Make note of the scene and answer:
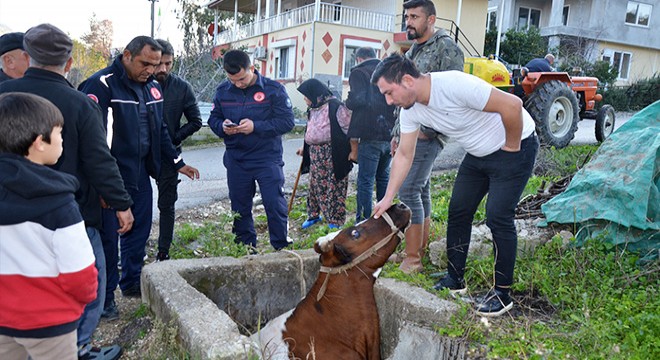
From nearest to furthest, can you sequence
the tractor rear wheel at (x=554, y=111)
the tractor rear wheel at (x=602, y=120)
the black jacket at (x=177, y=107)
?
Answer: the black jacket at (x=177, y=107), the tractor rear wheel at (x=554, y=111), the tractor rear wheel at (x=602, y=120)

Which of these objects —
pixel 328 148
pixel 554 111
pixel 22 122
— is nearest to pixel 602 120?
pixel 554 111

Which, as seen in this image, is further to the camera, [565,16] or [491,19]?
[565,16]

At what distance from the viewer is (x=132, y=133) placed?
149 inches

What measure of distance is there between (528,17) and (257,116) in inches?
1117

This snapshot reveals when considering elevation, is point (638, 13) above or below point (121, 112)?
above

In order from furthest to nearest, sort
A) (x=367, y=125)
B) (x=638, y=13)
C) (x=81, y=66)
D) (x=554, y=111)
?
1. (x=638, y=13)
2. (x=81, y=66)
3. (x=554, y=111)
4. (x=367, y=125)

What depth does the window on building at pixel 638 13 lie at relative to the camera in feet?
Result: 93.8

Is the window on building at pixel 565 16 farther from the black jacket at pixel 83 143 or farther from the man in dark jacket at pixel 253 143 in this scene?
the black jacket at pixel 83 143

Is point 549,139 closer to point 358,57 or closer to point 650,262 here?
point 358,57

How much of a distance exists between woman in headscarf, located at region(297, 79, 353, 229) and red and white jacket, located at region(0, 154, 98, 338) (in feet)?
12.5

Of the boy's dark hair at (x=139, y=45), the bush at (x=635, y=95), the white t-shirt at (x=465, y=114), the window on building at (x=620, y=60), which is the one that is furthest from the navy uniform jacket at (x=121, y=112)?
the window on building at (x=620, y=60)

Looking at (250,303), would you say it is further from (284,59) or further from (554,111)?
(284,59)

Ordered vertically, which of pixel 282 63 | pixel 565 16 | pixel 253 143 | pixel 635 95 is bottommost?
pixel 253 143

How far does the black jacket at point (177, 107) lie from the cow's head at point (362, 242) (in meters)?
2.34
